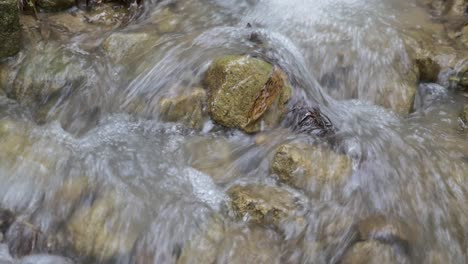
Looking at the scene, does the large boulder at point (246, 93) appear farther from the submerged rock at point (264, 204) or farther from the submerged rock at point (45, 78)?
the submerged rock at point (45, 78)

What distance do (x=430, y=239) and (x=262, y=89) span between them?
6.90 feet

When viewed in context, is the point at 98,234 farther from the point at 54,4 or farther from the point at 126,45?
the point at 54,4

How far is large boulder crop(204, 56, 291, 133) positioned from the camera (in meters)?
4.38

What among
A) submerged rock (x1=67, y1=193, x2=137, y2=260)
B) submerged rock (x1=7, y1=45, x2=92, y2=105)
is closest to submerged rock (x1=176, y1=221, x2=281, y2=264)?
submerged rock (x1=67, y1=193, x2=137, y2=260)

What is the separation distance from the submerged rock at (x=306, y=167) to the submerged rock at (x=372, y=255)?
67 cm

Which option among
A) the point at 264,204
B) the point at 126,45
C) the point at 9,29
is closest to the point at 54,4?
the point at 9,29

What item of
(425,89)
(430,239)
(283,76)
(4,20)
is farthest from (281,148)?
(4,20)

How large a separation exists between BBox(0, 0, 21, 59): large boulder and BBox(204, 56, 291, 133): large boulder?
2334 millimetres

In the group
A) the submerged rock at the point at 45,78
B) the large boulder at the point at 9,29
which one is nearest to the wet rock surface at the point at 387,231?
the submerged rock at the point at 45,78

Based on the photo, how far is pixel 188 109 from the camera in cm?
462

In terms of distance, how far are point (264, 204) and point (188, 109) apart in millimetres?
1440

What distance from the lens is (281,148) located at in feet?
13.4

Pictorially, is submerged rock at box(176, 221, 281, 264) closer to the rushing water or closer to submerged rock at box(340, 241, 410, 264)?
the rushing water

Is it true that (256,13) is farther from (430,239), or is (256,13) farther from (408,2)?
(430,239)
